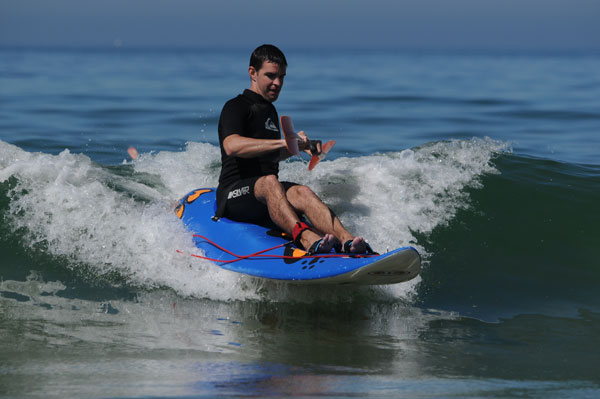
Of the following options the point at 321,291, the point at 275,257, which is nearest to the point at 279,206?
the point at 275,257

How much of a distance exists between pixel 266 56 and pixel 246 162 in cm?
80

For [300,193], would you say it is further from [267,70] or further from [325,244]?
[267,70]

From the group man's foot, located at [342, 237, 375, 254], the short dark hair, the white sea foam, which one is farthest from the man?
the white sea foam

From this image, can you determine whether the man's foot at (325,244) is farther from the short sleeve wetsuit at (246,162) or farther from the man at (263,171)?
the short sleeve wetsuit at (246,162)

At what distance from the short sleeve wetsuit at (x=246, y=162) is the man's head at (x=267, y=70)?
73 mm

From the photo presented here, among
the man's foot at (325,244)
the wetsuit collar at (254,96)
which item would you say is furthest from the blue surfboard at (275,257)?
the wetsuit collar at (254,96)

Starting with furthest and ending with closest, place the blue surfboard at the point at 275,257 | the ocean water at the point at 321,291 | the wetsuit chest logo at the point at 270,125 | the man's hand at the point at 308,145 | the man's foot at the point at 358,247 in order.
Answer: the wetsuit chest logo at the point at 270,125, the man's hand at the point at 308,145, the man's foot at the point at 358,247, the blue surfboard at the point at 275,257, the ocean water at the point at 321,291

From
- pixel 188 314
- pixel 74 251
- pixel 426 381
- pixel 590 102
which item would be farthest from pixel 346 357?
pixel 590 102

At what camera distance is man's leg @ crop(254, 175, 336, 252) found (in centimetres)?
545

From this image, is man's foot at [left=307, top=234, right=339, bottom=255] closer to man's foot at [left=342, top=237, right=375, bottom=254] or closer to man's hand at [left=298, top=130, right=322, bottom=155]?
man's foot at [left=342, top=237, right=375, bottom=254]

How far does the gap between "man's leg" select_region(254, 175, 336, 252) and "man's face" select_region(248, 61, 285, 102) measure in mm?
682

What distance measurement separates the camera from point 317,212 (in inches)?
219

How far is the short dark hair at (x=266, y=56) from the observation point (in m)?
5.75

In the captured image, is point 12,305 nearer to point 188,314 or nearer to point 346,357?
point 188,314
